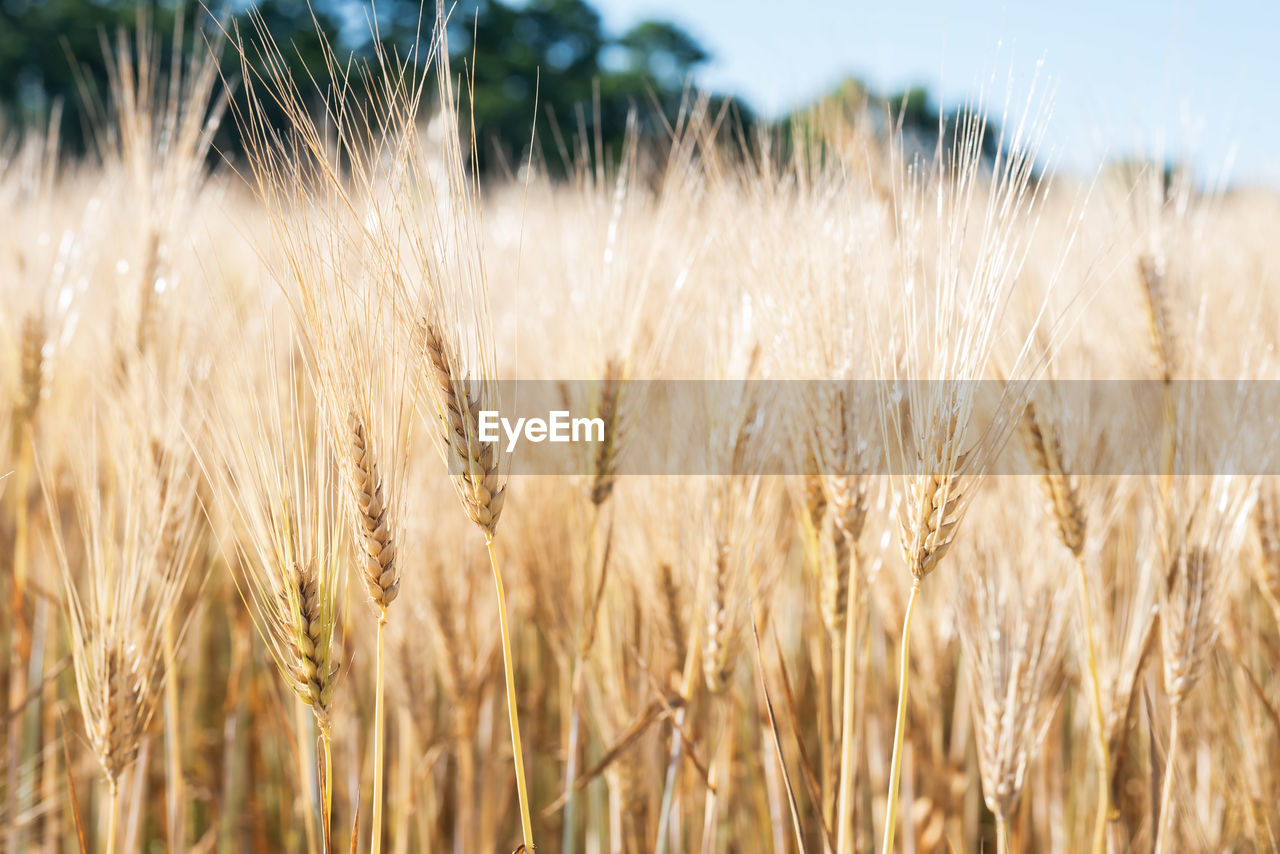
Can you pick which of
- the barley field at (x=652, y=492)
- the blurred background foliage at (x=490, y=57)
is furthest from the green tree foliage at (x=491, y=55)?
the barley field at (x=652, y=492)

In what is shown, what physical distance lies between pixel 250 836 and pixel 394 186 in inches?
65.4

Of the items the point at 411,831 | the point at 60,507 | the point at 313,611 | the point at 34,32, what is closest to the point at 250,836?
the point at 411,831

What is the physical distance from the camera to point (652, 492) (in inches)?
46.1

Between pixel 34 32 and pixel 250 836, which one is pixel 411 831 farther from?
pixel 34 32

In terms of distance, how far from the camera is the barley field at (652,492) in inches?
27.9

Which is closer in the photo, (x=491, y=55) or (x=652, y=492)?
(x=652, y=492)

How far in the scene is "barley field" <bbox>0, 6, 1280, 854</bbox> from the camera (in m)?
0.71

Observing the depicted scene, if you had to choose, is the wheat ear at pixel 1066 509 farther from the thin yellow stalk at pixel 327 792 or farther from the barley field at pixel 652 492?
the thin yellow stalk at pixel 327 792

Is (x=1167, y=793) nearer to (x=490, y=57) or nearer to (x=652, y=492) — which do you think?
(x=652, y=492)

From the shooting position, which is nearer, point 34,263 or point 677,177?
point 677,177

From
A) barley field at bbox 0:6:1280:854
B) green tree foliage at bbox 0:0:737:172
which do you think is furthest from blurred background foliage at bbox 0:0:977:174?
barley field at bbox 0:6:1280:854

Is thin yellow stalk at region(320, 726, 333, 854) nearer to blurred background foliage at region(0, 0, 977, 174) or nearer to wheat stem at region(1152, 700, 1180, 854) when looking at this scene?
wheat stem at region(1152, 700, 1180, 854)

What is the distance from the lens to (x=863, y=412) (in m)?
0.91

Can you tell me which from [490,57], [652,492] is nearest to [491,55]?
[490,57]
